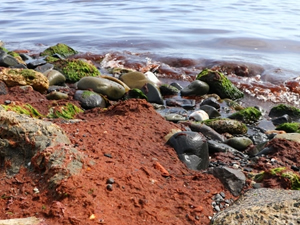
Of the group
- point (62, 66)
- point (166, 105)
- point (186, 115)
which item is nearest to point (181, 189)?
point (186, 115)

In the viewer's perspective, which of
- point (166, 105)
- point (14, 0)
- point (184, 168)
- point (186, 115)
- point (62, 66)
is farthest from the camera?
point (14, 0)

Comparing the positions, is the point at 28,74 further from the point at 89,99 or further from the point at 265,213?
the point at 265,213

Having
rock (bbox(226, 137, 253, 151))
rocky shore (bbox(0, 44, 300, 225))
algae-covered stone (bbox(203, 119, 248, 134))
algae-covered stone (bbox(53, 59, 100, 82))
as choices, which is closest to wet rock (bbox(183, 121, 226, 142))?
rocky shore (bbox(0, 44, 300, 225))

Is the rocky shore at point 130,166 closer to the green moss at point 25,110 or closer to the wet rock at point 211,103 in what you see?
the green moss at point 25,110

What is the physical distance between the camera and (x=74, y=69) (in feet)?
24.7

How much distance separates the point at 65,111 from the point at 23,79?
42.9 inches

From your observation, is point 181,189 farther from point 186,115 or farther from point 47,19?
point 47,19

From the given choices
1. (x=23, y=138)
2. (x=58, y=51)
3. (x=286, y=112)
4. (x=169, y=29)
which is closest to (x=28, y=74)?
(x=23, y=138)

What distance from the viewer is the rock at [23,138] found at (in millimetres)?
3010

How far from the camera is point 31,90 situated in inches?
221

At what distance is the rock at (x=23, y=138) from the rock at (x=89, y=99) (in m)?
2.52

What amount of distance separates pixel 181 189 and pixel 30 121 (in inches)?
52.7

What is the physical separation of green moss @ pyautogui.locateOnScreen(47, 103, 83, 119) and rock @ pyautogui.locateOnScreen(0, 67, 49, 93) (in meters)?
0.87

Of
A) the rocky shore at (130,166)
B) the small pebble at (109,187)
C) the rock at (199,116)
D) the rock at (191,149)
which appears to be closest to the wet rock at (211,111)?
the rock at (199,116)
